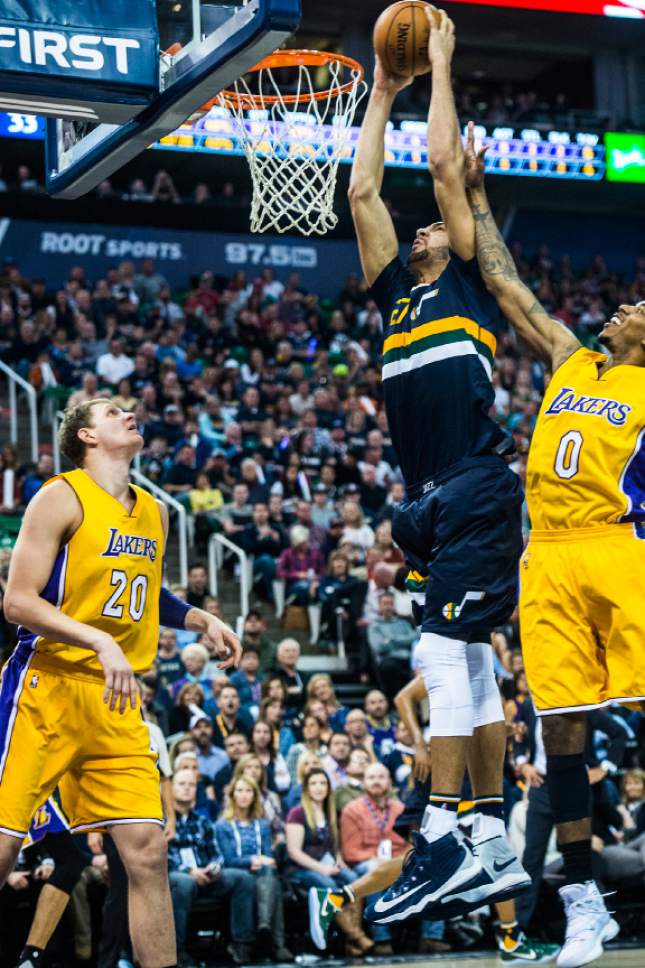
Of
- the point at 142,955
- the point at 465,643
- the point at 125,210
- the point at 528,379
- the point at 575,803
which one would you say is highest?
the point at 125,210

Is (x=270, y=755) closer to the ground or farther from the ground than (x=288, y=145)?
closer to the ground

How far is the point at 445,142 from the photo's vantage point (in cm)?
548

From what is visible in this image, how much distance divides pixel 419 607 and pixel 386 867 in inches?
164

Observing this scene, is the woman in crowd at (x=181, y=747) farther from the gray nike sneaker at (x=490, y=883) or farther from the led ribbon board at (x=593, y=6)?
the led ribbon board at (x=593, y=6)

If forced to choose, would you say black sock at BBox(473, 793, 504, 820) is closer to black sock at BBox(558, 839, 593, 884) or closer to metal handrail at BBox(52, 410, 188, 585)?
black sock at BBox(558, 839, 593, 884)

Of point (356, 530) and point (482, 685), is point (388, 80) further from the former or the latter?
point (356, 530)

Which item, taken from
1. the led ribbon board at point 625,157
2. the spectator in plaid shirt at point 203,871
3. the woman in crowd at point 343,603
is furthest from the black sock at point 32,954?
the led ribbon board at point 625,157

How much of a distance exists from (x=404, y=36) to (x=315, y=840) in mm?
6373

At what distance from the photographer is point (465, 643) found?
5281 millimetres

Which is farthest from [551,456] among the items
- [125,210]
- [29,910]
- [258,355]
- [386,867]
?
[125,210]

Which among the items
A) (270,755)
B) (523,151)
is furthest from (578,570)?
(523,151)

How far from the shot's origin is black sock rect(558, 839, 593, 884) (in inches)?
215

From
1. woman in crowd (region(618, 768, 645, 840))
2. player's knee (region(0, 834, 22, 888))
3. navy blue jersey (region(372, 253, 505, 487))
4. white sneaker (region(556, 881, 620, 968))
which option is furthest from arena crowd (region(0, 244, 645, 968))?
player's knee (region(0, 834, 22, 888))

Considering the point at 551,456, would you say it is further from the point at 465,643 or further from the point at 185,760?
the point at 185,760
